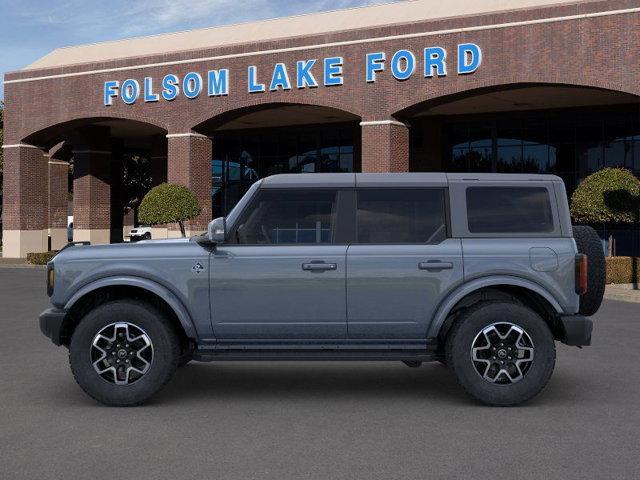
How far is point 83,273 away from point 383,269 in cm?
273

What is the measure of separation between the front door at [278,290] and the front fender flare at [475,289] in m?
0.84

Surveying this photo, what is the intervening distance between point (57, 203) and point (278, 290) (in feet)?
133

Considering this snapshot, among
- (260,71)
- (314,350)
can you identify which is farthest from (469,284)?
(260,71)

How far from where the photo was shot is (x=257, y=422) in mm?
6668

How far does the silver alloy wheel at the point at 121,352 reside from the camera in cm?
721

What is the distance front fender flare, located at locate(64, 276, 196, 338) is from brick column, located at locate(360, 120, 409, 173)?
75.3 ft

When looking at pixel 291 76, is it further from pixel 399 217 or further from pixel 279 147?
pixel 399 217

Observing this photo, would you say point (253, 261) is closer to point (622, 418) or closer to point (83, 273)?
point (83, 273)

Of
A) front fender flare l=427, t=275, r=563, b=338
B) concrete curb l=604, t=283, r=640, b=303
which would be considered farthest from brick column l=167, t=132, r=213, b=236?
front fender flare l=427, t=275, r=563, b=338

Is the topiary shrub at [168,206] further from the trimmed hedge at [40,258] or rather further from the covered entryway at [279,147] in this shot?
the covered entryway at [279,147]

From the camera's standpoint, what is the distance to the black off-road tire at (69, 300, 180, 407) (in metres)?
7.17

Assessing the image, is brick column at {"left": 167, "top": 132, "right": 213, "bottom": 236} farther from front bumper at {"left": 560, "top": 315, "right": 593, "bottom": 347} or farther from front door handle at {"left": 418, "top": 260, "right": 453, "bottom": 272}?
front bumper at {"left": 560, "top": 315, "right": 593, "bottom": 347}

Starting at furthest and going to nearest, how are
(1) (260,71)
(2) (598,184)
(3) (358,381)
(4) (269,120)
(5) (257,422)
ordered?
(4) (269,120) → (1) (260,71) → (2) (598,184) → (3) (358,381) → (5) (257,422)

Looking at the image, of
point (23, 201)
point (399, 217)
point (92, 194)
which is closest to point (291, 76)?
point (23, 201)
